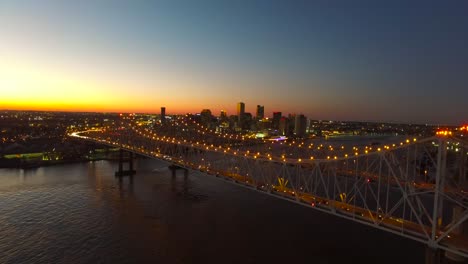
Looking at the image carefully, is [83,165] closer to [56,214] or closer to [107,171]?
[107,171]

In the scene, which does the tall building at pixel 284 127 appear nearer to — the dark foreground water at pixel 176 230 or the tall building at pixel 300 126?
the tall building at pixel 300 126

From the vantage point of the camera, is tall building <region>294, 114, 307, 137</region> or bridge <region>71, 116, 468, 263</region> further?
tall building <region>294, 114, 307, 137</region>

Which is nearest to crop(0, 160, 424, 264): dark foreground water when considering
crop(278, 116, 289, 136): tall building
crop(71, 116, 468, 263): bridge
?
crop(71, 116, 468, 263): bridge

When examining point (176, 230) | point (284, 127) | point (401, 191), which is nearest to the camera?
point (176, 230)

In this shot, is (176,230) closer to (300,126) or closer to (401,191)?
(401,191)

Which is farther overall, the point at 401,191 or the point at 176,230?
the point at 401,191

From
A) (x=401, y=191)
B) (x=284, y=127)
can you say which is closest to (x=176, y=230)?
(x=401, y=191)

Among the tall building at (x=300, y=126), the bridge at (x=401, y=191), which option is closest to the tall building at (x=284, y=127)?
the tall building at (x=300, y=126)

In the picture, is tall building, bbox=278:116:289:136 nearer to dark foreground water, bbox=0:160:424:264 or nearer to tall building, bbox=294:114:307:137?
tall building, bbox=294:114:307:137

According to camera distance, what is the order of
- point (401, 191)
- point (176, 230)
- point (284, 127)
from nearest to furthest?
point (176, 230) → point (401, 191) → point (284, 127)
